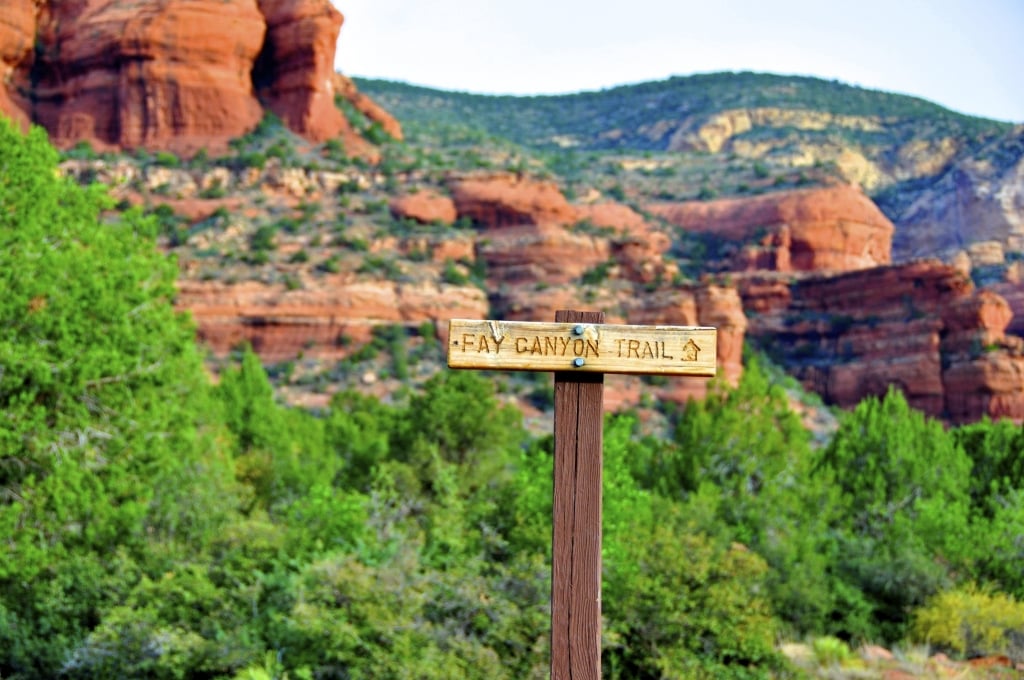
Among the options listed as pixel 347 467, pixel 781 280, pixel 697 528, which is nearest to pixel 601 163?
pixel 781 280

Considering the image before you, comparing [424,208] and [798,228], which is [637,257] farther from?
[798,228]

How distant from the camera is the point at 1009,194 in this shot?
102 meters

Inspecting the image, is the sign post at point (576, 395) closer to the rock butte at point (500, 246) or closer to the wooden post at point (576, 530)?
the wooden post at point (576, 530)

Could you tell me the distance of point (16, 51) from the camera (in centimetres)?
8156

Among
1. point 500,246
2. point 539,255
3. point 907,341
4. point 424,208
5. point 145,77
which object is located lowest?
point 907,341

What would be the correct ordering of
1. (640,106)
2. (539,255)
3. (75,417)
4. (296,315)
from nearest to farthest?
(75,417) < (296,315) < (539,255) < (640,106)

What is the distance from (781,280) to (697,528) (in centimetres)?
6946

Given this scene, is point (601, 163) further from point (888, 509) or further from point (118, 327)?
point (118, 327)

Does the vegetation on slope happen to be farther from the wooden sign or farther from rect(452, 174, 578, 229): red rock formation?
rect(452, 174, 578, 229): red rock formation

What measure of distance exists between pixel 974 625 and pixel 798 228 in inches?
3068

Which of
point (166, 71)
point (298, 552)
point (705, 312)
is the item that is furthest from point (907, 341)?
point (298, 552)

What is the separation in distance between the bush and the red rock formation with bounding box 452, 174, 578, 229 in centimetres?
6232

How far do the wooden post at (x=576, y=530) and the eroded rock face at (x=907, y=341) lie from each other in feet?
234

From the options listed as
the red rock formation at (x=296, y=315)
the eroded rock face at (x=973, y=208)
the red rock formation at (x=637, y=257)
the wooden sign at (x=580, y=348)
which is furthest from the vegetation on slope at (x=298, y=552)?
the eroded rock face at (x=973, y=208)
